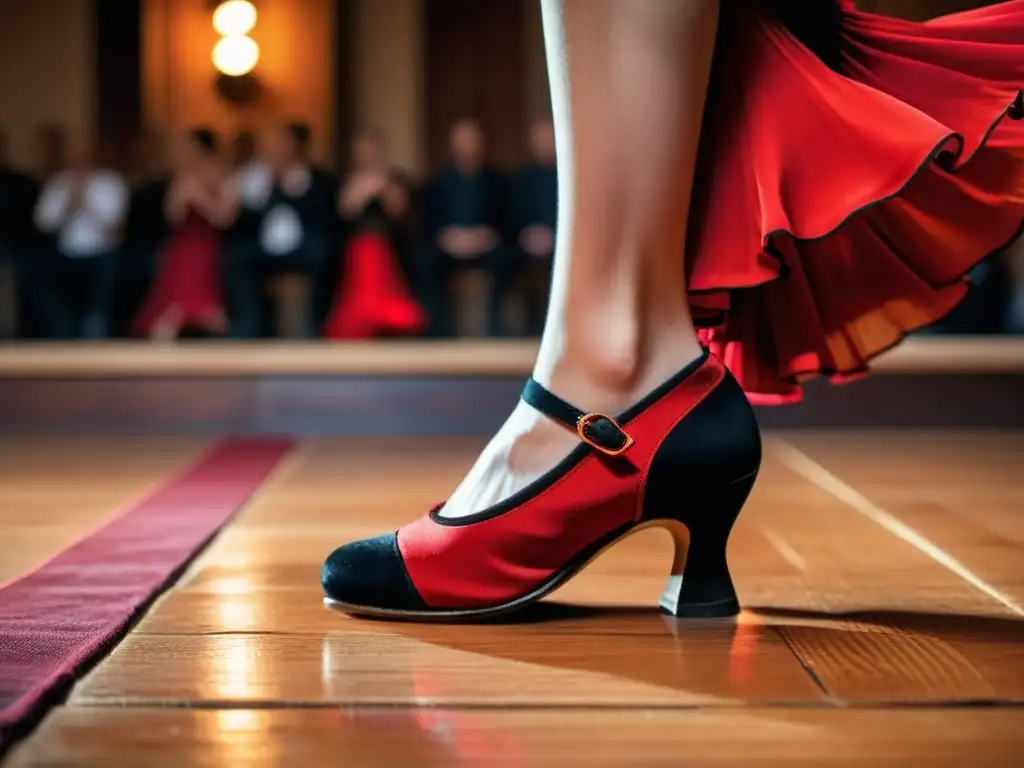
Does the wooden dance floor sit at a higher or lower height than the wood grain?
higher

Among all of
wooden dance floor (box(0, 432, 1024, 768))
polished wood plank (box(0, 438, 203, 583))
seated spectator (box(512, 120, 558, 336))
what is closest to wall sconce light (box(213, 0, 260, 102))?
seated spectator (box(512, 120, 558, 336))

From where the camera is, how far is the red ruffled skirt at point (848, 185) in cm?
63

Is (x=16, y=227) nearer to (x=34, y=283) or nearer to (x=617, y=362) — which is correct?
(x=34, y=283)

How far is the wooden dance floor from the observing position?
42 cm

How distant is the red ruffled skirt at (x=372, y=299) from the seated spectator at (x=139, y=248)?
26.4 inches

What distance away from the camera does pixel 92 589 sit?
0.68m

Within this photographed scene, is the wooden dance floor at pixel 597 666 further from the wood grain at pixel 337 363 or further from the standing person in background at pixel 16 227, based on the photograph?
the standing person in background at pixel 16 227

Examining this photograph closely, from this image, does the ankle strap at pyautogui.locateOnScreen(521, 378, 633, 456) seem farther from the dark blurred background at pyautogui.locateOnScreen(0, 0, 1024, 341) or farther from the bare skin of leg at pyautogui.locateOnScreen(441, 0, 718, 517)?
the dark blurred background at pyautogui.locateOnScreen(0, 0, 1024, 341)

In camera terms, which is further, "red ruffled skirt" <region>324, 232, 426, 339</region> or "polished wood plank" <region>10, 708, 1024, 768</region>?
"red ruffled skirt" <region>324, 232, 426, 339</region>

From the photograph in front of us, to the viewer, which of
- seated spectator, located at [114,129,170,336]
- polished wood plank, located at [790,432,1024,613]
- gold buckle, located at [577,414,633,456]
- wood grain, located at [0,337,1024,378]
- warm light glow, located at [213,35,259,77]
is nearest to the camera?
gold buckle, located at [577,414,633,456]

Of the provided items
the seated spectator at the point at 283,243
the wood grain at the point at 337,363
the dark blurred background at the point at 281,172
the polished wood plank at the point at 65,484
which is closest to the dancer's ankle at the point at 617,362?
the polished wood plank at the point at 65,484

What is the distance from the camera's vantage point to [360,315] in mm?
3699

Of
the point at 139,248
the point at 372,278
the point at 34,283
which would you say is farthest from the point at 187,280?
the point at 372,278

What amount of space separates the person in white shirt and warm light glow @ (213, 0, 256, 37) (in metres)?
0.88
